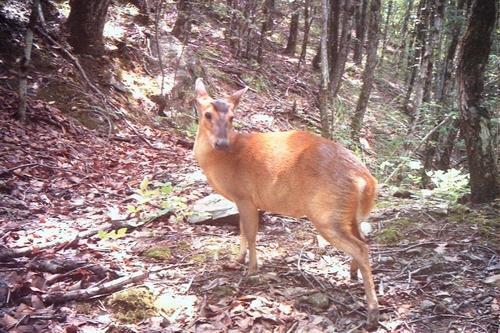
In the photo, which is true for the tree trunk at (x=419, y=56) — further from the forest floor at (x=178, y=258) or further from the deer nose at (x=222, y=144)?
the deer nose at (x=222, y=144)

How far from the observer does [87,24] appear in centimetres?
1055

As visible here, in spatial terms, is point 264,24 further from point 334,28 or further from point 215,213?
point 215,213

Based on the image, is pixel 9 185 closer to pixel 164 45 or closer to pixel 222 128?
pixel 222 128

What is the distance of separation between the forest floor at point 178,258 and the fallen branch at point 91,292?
0.01m

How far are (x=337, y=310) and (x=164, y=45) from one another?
34.3 feet

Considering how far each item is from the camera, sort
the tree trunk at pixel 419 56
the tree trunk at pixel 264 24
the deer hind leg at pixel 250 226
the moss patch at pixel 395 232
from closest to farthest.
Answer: the deer hind leg at pixel 250 226 < the moss patch at pixel 395 232 < the tree trunk at pixel 419 56 < the tree trunk at pixel 264 24

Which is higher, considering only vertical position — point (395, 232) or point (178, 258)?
point (395, 232)

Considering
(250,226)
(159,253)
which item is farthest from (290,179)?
(159,253)

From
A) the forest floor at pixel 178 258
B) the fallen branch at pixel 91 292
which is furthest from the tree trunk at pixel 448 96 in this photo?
the fallen branch at pixel 91 292

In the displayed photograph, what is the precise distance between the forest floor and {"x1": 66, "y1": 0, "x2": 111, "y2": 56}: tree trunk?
2.68 metres

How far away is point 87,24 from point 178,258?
7219 mm

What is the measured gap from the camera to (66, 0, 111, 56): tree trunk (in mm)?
10414

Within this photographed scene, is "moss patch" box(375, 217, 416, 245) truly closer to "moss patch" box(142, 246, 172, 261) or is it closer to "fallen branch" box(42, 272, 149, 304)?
"moss patch" box(142, 246, 172, 261)

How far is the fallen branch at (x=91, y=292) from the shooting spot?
404cm
